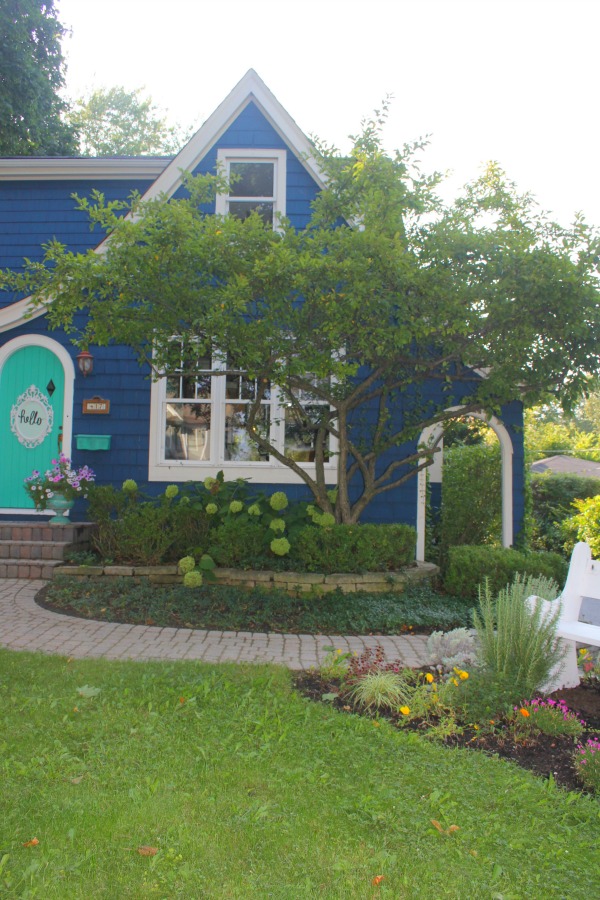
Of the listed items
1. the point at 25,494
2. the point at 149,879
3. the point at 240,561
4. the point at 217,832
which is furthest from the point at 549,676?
the point at 25,494

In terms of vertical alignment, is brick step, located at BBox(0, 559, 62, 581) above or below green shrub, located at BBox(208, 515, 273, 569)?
below

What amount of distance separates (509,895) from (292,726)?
1.61 m

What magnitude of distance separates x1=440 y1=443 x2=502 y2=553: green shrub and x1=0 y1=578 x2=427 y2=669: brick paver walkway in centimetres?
552

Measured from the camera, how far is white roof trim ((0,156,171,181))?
36.2 feet

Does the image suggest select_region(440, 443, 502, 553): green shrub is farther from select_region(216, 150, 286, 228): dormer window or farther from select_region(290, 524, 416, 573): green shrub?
select_region(216, 150, 286, 228): dormer window

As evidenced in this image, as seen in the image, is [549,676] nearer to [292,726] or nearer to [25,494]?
[292,726]

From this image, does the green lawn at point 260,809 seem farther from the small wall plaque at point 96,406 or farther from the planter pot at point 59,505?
the small wall plaque at point 96,406

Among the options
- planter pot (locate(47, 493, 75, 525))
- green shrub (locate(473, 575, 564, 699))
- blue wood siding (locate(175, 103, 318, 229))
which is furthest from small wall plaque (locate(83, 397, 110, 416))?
green shrub (locate(473, 575, 564, 699))

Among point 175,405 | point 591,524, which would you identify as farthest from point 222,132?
point 591,524

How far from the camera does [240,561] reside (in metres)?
7.88

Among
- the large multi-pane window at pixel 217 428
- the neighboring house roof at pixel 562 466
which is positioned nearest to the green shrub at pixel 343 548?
the large multi-pane window at pixel 217 428

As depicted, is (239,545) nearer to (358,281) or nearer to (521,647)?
(358,281)

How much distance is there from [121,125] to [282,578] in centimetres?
3269

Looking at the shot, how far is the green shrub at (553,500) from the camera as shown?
13.0 metres
